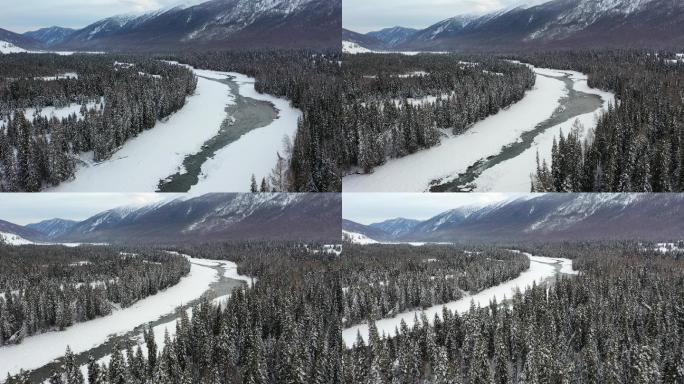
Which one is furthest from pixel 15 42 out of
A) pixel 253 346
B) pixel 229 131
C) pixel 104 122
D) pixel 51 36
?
pixel 253 346

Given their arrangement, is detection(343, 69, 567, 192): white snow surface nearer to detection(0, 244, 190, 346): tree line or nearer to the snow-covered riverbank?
the snow-covered riverbank

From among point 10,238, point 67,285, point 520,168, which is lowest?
point 10,238

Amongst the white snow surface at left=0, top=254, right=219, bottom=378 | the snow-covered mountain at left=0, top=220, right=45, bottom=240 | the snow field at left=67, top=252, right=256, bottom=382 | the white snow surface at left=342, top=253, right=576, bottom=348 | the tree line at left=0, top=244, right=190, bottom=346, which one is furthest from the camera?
the snow-covered mountain at left=0, top=220, right=45, bottom=240

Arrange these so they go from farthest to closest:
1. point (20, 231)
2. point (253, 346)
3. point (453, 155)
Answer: point (20, 231), point (453, 155), point (253, 346)

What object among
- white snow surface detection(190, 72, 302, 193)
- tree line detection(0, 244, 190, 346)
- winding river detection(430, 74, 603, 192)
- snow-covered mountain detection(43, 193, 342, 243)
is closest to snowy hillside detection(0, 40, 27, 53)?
tree line detection(0, 244, 190, 346)

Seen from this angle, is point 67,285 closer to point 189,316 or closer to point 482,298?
point 189,316

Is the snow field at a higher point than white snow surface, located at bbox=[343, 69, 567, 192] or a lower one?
lower

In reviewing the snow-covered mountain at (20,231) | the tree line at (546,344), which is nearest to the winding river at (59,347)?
the tree line at (546,344)

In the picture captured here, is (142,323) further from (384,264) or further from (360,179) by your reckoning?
(384,264)
